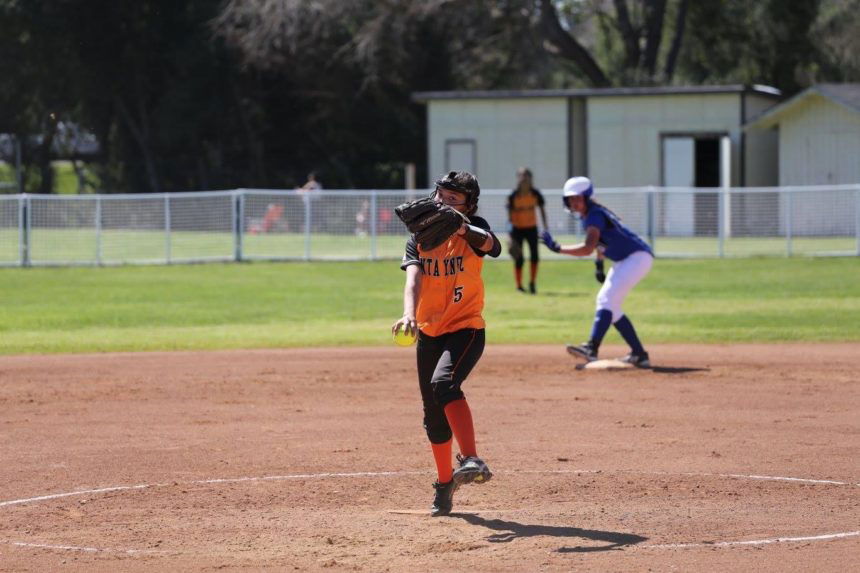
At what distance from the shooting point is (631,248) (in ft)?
46.1

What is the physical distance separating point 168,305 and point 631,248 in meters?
10.2

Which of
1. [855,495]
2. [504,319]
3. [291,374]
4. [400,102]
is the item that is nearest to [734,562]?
[855,495]

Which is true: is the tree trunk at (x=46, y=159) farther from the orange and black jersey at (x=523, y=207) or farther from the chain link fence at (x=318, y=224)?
the orange and black jersey at (x=523, y=207)

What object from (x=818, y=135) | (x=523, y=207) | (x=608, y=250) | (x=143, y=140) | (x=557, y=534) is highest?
(x=143, y=140)

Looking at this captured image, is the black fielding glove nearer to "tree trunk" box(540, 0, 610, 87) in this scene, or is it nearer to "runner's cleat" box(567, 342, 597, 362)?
"runner's cleat" box(567, 342, 597, 362)

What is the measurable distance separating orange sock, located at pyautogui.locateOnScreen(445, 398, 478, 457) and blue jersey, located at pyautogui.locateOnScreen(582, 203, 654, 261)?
19.8 feet

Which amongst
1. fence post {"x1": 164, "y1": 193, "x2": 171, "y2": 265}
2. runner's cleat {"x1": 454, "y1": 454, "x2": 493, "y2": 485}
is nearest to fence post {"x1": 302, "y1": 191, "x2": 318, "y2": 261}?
fence post {"x1": 164, "y1": 193, "x2": 171, "y2": 265}

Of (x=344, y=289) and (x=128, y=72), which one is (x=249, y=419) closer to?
(x=344, y=289)

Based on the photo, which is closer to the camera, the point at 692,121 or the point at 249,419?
the point at 249,419

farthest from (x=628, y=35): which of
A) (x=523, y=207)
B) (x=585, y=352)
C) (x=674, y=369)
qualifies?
(x=585, y=352)

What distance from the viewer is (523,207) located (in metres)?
23.3

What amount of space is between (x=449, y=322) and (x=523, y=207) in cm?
1534

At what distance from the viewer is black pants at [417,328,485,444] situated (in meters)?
7.84

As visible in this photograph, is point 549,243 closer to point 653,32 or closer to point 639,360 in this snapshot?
point 639,360
